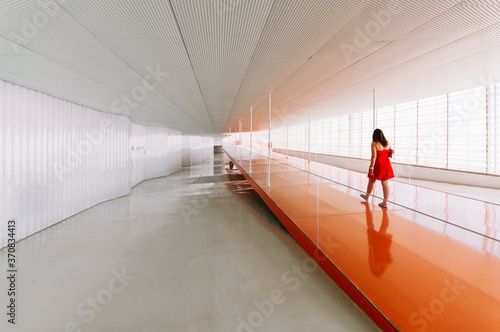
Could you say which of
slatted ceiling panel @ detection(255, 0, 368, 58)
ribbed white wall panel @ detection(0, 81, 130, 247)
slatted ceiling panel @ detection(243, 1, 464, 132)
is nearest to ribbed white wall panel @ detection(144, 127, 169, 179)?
ribbed white wall panel @ detection(0, 81, 130, 247)

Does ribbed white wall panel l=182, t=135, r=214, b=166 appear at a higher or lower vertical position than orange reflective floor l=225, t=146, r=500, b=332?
higher

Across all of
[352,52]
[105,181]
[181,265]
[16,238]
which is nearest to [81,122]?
[105,181]

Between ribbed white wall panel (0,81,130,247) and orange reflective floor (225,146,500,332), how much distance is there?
15.7 ft

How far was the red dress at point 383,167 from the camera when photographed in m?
3.71

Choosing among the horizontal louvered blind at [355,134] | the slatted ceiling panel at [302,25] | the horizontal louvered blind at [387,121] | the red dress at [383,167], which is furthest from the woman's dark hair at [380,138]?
the horizontal louvered blind at [355,134]

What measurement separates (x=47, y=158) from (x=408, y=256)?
6.36 metres

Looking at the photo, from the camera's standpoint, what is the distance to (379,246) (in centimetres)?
245

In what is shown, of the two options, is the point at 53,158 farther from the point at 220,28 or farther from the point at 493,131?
the point at 493,131

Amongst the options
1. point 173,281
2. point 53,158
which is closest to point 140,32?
point 173,281

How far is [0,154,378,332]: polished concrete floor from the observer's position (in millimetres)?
2143

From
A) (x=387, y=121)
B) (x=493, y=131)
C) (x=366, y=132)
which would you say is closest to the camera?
(x=493, y=131)

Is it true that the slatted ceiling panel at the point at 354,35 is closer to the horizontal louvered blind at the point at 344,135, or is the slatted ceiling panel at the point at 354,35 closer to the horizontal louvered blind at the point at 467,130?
the horizontal louvered blind at the point at 467,130

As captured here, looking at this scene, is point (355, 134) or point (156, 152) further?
point (156, 152)

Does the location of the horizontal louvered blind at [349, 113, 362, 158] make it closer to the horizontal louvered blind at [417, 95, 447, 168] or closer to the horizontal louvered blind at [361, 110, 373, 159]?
the horizontal louvered blind at [361, 110, 373, 159]
